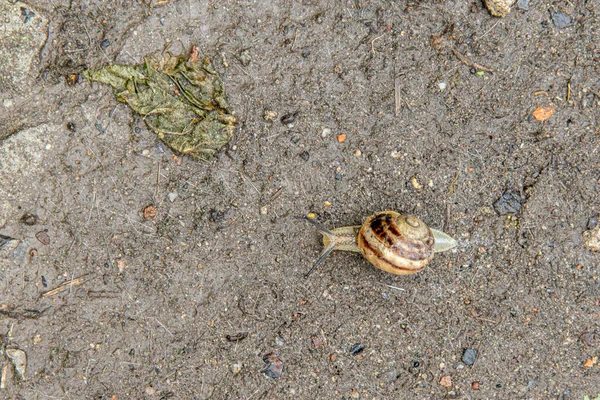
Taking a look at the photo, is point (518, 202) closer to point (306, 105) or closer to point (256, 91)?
point (306, 105)

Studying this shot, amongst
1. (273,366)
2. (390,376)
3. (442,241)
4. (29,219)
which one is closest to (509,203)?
(442,241)

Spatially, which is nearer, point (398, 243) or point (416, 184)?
point (398, 243)

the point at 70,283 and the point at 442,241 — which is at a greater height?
the point at 70,283

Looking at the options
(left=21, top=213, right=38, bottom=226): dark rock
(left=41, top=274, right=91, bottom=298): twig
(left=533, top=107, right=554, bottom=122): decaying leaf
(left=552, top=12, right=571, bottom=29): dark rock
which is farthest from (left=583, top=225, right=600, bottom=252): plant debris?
(left=21, top=213, right=38, bottom=226): dark rock

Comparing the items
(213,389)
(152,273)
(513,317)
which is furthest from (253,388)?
(513,317)

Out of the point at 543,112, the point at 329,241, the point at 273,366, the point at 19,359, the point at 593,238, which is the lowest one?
the point at 273,366

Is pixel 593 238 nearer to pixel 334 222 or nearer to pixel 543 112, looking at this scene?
pixel 543 112

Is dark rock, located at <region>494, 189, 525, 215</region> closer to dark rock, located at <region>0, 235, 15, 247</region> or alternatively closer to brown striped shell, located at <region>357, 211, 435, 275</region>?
brown striped shell, located at <region>357, 211, 435, 275</region>

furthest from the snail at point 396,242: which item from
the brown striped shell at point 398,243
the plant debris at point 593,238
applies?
the plant debris at point 593,238

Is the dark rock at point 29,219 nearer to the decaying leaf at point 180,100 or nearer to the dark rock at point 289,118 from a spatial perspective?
the decaying leaf at point 180,100
